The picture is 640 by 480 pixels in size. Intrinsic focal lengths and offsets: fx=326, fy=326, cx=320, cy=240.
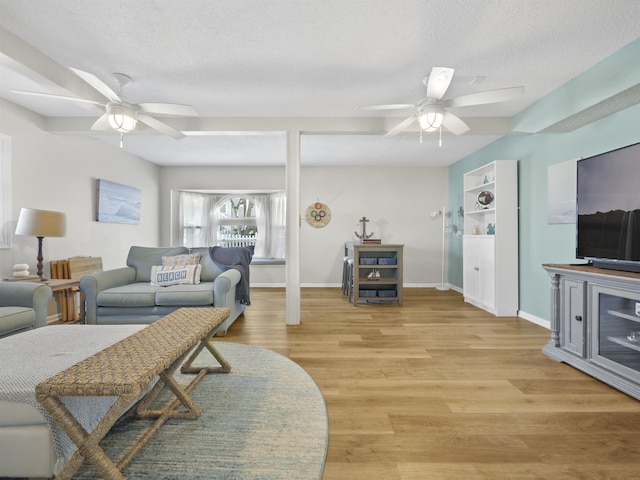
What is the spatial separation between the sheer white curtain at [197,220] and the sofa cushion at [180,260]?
284cm

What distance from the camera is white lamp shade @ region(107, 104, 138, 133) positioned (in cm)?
275

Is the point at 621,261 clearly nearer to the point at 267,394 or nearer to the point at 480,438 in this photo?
the point at 480,438

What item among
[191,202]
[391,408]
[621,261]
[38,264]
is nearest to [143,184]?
[191,202]

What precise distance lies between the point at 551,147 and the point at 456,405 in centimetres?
314

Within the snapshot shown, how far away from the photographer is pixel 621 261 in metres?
2.31

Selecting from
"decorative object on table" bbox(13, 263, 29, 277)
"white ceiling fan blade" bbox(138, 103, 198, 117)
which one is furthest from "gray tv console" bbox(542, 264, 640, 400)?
"decorative object on table" bbox(13, 263, 29, 277)

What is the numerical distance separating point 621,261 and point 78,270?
17.6 feet

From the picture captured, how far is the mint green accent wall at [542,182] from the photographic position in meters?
2.92

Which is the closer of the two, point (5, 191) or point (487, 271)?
point (5, 191)

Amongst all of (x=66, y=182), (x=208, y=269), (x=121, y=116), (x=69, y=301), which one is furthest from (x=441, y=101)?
(x=66, y=182)

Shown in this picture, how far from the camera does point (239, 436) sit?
1660mm

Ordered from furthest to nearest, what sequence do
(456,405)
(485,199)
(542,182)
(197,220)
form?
(197,220), (485,199), (542,182), (456,405)

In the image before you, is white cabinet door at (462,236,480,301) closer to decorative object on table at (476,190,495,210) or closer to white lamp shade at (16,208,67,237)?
decorative object on table at (476,190,495,210)

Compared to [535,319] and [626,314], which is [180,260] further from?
[535,319]
